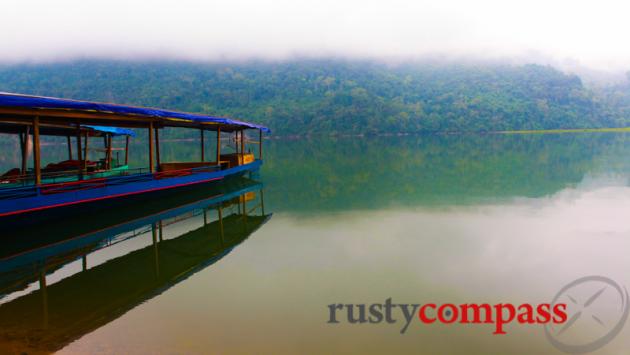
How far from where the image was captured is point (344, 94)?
116m

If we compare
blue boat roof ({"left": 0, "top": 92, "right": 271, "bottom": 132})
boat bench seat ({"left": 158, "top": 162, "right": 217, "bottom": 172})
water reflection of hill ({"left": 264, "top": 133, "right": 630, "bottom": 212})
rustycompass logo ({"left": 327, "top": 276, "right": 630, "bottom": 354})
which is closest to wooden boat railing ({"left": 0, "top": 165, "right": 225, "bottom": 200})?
blue boat roof ({"left": 0, "top": 92, "right": 271, "bottom": 132})

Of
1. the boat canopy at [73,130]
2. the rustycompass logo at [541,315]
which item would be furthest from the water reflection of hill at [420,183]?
the boat canopy at [73,130]

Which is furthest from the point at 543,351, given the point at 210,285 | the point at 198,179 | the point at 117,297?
the point at 198,179

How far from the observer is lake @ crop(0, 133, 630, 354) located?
17.8 feet

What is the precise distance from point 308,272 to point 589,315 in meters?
4.40

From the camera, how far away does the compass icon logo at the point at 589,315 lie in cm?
528

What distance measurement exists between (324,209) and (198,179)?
540cm

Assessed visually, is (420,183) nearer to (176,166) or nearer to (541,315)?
(176,166)

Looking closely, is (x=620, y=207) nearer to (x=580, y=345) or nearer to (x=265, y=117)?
(x=580, y=345)

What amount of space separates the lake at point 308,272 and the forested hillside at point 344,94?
85.3 m

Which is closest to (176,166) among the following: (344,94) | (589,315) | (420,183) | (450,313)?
(420,183)

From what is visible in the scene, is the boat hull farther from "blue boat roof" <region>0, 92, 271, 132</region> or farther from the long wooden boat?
"blue boat roof" <region>0, 92, 271, 132</region>

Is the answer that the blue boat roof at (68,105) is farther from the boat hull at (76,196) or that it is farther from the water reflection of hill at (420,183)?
the water reflection of hill at (420,183)

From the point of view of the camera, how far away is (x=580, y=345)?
17.1 feet
